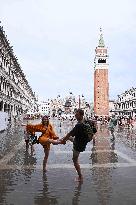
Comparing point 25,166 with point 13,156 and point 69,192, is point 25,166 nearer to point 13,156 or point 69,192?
point 13,156

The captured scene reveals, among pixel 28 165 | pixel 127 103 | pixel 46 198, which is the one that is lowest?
pixel 46 198

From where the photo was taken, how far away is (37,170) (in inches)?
473

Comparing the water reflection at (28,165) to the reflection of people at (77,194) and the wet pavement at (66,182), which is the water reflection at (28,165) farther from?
the reflection of people at (77,194)

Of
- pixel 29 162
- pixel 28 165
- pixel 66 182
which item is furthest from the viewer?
pixel 29 162

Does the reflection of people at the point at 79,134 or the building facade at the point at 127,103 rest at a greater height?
the building facade at the point at 127,103

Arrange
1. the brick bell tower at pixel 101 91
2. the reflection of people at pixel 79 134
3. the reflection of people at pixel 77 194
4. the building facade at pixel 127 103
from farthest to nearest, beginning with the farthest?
1. the building facade at pixel 127 103
2. the brick bell tower at pixel 101 91
3. the reflection of people at pixel 79 134
4. the reflection of people at pixel 77 194

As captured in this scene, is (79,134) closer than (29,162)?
Yes

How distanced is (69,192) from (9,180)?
220 centimetres

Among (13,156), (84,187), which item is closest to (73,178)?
(84,187)

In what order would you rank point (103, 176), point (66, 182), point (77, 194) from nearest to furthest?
point (77, 194)
point (66, 182)
point (103, 176)

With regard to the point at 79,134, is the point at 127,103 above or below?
above

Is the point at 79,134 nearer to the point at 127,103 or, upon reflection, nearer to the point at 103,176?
the point at 103,176

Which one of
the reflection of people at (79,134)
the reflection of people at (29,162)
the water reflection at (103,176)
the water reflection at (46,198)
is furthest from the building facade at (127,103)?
the water reflection at (46,198)

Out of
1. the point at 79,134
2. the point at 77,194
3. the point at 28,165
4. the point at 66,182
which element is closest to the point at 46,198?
the point at 77,194
